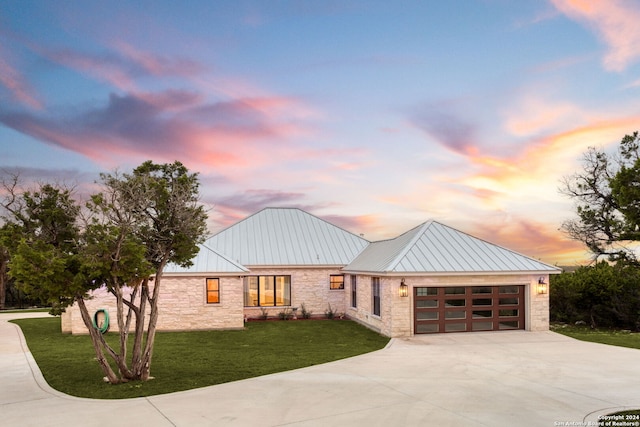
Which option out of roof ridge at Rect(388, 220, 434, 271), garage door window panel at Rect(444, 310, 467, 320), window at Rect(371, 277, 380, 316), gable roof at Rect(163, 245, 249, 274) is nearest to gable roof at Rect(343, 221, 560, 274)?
roof ridge at Rect(388, 220, 434, 271)

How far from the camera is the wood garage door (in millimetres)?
19141

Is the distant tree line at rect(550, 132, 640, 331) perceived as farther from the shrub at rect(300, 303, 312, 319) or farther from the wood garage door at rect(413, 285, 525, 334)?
the shrub at rect(300, 303, 312, 319)

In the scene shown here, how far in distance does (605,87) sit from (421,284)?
10306 millimetres

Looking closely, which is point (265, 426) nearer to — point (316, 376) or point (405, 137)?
point (316, 376)

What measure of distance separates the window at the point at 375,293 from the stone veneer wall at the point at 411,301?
28 cm

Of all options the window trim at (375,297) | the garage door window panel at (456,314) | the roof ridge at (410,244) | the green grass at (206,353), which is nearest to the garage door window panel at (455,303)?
the garage door window panel at (456,314)

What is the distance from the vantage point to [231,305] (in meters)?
21.9

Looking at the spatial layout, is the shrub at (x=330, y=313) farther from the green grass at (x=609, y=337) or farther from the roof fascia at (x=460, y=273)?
the green grass at (x=609, y=337)

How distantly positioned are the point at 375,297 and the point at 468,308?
4054 millimetres

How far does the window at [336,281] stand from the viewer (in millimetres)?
26423

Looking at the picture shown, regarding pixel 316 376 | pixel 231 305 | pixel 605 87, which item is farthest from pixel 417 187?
pixel 316 376

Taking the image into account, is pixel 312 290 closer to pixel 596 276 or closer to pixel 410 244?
pixel 410 244

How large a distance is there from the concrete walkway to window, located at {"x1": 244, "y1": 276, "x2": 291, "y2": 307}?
39.8ft

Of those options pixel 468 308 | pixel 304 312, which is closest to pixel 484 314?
pixel 468 308
